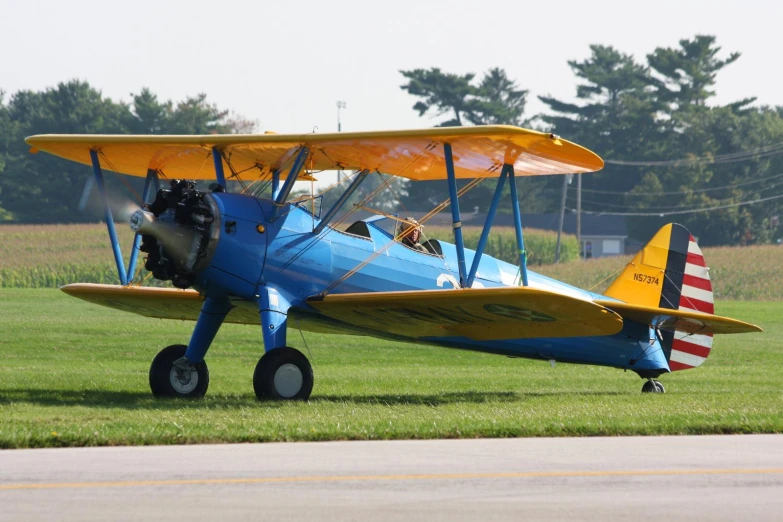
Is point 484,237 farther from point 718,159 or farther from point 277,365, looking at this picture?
point 718,159

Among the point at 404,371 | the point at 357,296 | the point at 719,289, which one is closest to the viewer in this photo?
the point at 357,296

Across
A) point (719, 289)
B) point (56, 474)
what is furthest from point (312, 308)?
point (719, 289)

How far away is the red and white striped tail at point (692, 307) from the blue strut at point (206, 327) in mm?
6260

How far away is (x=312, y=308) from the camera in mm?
12445

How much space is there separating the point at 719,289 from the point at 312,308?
154ft

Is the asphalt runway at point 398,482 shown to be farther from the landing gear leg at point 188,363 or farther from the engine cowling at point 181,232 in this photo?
the landing gear leg at point 188,363

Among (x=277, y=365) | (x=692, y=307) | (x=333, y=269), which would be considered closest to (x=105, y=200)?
(x=333, y=269)

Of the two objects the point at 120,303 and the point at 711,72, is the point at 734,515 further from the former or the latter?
the point at 711,72

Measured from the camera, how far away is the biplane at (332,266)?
11.5 m

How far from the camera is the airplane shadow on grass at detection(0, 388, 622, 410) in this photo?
11359mm

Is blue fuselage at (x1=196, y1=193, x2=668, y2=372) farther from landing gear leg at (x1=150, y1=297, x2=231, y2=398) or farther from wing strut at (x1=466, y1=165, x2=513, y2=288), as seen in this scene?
wing strut at (x1=466, y1=165, x2=513, y2=288)

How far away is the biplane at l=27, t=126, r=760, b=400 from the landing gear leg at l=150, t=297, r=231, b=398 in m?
0.02

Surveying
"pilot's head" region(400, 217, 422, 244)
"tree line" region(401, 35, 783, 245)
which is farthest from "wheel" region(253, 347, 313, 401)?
"tree line" region(401, 35, 783, 245)

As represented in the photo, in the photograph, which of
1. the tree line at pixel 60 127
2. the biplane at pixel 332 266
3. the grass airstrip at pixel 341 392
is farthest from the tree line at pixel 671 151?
the biplane at pixel 332 266
